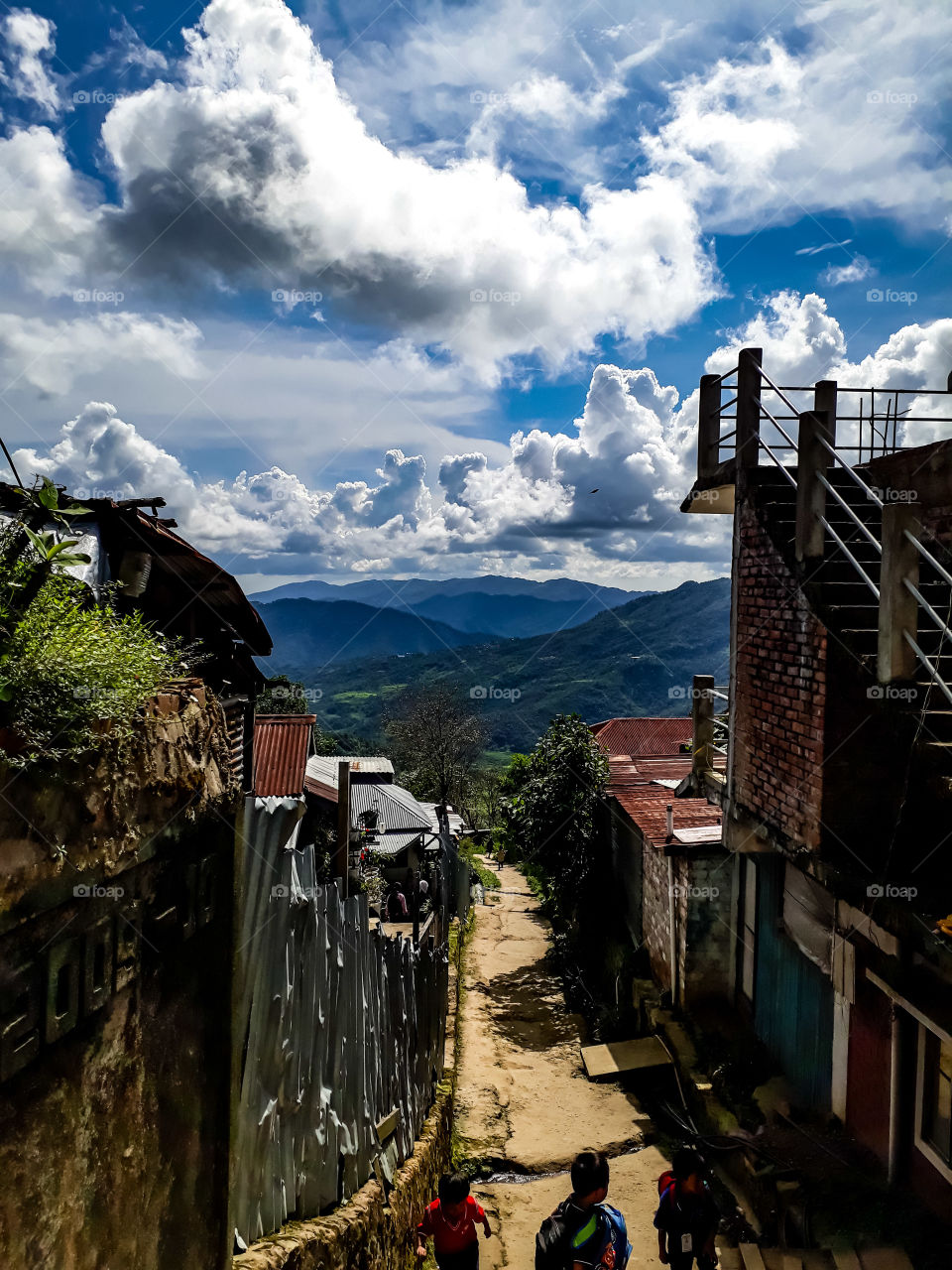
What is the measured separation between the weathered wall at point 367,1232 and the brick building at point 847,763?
3465 mm

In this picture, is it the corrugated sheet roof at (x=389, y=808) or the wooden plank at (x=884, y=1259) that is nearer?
the wooden plank at (x=884, y=1259)

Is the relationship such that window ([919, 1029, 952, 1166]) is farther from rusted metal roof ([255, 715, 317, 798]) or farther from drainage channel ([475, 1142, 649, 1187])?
rusted metal roof ([255, 715, 317, 798])

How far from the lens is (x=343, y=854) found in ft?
22.5

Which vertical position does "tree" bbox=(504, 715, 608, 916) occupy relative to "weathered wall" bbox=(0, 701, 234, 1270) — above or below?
below

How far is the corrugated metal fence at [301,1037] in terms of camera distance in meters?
3.04

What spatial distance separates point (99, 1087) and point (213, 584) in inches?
283

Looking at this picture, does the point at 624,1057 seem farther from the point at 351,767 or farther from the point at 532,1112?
the point at 351,767

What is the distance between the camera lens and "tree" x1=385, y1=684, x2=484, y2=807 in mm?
44250

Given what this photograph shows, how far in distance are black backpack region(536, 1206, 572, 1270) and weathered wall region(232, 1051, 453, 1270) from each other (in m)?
0.89

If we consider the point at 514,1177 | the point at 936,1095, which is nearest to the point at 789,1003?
the point at 936,1095
